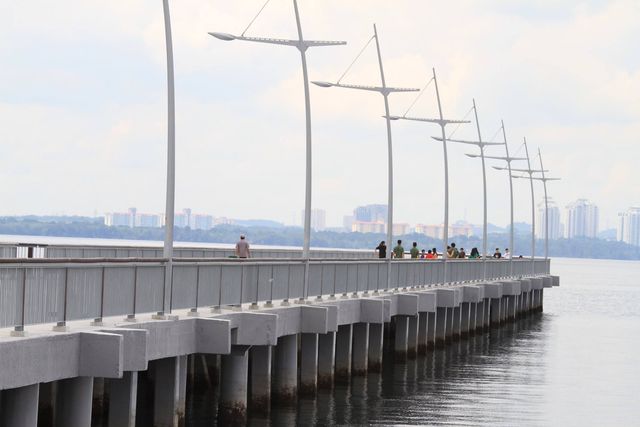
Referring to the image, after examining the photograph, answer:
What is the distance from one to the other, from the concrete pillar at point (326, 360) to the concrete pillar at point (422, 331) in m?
16.3

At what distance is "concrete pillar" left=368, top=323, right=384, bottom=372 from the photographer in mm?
45250

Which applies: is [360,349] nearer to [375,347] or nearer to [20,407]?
[375,347]

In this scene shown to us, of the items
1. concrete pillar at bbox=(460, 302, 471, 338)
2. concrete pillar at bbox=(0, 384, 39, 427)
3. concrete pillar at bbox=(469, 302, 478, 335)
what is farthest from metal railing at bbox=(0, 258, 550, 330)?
concrete pillar at bbox=(469, 302, 478, 335)

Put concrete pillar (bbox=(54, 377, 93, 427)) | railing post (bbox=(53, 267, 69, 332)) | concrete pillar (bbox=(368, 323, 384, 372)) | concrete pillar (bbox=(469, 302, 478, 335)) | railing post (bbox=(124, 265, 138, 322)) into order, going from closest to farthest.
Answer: railing post (bbox=(53, 267, 69, 332))
concrete pillar (bbox=(54, 377, 93, 427))
railing post (bbox=(124, 265, 138, 322))
concrete pillar (bbox=(368, 323, 384, 372))
concrete pillar (bbox=(469, 302, 478, 335))

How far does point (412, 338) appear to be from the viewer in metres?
53.8

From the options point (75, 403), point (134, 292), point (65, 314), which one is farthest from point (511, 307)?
point (65, 314)

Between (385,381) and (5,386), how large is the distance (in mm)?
24634

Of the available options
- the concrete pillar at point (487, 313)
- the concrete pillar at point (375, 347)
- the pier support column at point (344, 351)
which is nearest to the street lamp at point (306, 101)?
the pier support column at point (344, 351)

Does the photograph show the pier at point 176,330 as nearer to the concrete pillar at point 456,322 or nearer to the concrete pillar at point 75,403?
the concrete pillar at point 75,403

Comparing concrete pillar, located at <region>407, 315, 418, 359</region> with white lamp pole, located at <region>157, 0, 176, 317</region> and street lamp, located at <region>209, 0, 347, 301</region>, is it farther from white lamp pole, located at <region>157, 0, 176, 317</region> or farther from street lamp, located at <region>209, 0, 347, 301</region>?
white lamp pole, located at <region>157, 0, 176, 317</region>

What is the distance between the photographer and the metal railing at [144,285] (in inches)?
837

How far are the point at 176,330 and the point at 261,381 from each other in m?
6.63

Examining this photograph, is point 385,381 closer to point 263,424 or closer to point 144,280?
point 263,424

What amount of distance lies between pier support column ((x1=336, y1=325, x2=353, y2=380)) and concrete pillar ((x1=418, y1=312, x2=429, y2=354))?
44.4 feet
